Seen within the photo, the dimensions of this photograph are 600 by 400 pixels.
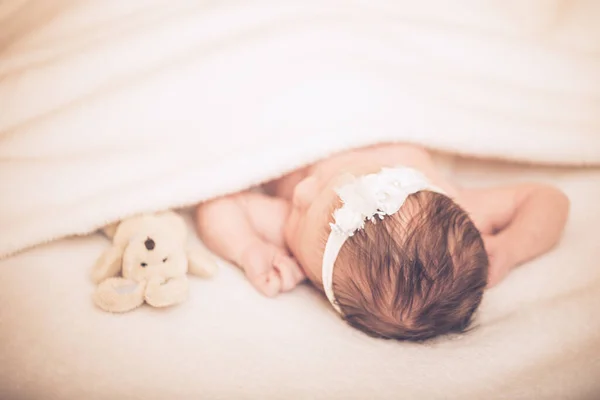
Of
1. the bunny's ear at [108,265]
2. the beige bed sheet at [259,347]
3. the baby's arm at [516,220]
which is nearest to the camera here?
the beige bed sheet at [259,347]

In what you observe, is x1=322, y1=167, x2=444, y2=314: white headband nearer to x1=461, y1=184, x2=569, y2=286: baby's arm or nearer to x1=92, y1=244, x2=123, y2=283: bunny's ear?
x1=461, y1=184, x2=569, y2=286: baby's arm

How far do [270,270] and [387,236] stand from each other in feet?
0.85

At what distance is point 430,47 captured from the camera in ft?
3.52

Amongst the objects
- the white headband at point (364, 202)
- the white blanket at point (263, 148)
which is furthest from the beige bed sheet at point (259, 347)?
the white headband at point (364, 202)

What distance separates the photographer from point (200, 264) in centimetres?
87

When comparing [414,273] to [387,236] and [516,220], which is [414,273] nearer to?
[387,236]

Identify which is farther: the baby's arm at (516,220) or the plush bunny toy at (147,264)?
the baby's arm at (516,220)

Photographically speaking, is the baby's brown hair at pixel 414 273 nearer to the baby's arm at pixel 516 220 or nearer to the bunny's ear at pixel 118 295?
the baby's arm at pixel 516 220

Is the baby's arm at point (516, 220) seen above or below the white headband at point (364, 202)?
below

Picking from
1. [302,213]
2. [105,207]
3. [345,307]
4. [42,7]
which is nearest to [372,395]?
[345,307]

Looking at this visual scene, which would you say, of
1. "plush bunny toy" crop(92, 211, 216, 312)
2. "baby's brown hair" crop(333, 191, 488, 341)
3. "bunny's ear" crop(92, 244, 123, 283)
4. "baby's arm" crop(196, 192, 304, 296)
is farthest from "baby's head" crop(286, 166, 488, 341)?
"bunny's ear" crop(92, 244, 123, 283)

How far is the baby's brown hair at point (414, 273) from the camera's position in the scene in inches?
29.4

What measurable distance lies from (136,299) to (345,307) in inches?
12.9

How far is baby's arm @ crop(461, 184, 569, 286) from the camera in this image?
941 millimetres
